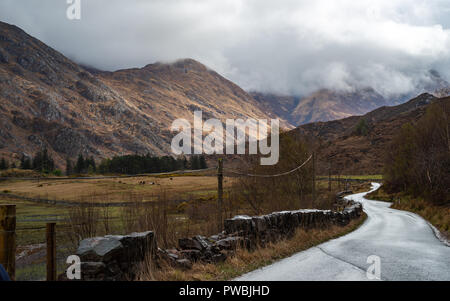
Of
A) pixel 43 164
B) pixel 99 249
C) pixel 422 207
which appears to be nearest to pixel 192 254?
pixel 99 249

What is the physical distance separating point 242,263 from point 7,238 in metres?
5.83

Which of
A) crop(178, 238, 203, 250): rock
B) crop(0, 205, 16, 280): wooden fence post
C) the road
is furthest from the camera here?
crop(178, 238, 203, 250): rock

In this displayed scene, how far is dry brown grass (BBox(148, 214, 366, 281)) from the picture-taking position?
7.75m

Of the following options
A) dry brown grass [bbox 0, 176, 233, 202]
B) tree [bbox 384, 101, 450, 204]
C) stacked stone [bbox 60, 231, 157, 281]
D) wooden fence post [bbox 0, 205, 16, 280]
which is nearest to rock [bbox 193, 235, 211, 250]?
stacked stone [bbox 60, 231, 157, 281]

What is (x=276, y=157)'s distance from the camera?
3139 centimetres

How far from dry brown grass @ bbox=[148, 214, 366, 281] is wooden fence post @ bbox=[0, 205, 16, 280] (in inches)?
96.3

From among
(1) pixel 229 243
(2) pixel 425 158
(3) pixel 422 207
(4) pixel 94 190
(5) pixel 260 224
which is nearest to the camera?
(1) pixel 229 243

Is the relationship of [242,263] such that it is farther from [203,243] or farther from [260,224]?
[260,224]

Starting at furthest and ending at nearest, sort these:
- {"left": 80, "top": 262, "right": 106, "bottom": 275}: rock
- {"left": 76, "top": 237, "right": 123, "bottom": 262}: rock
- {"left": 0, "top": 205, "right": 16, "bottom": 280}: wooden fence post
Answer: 1. {"left": 76, "top": 237, "right": 123, "bottom": 262}: rock
2. {"left": 80, "top": 262, "right": 106, "bottom": 275}: rock
3. {"left": 0, "top": 205, "right": 16, "bottom": 280}: wooden fence post

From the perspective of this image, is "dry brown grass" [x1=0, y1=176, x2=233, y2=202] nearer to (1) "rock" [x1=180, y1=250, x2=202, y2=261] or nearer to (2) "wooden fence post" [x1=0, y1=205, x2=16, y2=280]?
(1) "rock" [x1=180, y1=250, x2=202, y2=261]

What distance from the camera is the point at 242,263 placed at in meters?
9.77
